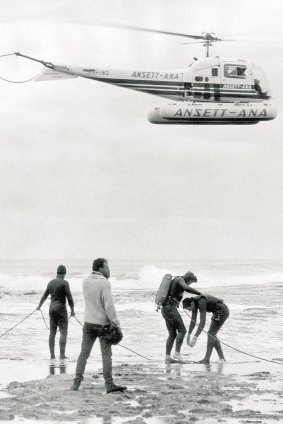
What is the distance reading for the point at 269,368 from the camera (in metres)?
14.6

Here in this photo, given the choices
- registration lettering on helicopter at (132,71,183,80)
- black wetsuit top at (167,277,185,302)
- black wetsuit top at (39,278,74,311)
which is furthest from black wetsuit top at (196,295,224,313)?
registration lettering on helicopter at (132,71,183,80)

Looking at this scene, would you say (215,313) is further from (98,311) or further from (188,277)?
(98,311)

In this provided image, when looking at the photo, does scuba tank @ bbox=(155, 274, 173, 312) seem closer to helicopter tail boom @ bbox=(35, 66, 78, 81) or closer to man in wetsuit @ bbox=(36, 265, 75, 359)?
man in wetsuit @ bbox=(36, 265, 75, 359)

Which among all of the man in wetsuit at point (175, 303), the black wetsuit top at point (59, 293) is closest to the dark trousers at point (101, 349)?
the man in wetsuit at point (175, 303)

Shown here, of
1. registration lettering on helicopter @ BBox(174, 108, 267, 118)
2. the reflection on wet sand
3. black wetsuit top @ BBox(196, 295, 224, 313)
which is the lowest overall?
the reflection on wet sand

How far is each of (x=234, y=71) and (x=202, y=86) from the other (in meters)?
1.50

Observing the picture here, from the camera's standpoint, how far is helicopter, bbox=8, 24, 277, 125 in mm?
29266

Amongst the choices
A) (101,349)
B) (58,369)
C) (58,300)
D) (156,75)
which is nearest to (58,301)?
(58,300)

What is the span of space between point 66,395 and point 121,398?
2.40 feet

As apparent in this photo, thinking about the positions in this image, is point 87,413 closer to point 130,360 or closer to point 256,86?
point 130,360

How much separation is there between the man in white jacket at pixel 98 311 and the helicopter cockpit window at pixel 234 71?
2280 cm

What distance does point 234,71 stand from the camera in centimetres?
3309

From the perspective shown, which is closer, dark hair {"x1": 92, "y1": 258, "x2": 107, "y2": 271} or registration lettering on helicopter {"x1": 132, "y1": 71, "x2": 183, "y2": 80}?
dark hair {"x1": 92, "y1": 258, "x2": 107, "y2": 271}

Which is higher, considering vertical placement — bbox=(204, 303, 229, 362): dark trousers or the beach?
bbox=(204, 303, 229, 362): dark trousers
